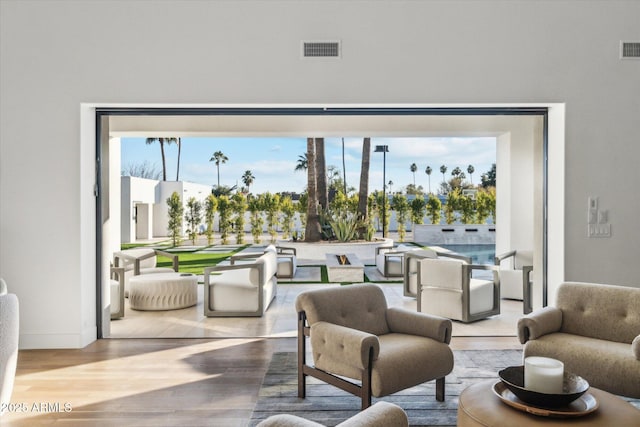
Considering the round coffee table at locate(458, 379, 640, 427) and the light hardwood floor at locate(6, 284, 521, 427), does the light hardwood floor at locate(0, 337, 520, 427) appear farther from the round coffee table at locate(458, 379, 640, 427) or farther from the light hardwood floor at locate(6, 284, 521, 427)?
the round coffee table at locate(458, 379, 640, 427)

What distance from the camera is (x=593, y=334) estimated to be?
3449 millimetres

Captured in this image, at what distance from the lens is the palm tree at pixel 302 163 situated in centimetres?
997

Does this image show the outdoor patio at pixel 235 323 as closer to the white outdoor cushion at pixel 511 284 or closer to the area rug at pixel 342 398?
the white outdoor cushion at pixel 511 284

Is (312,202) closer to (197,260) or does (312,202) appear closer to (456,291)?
(197,260)

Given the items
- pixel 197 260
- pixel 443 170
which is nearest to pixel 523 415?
pixel 197 260

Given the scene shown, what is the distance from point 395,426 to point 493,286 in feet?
14.8

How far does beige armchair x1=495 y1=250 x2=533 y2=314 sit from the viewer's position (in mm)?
5988

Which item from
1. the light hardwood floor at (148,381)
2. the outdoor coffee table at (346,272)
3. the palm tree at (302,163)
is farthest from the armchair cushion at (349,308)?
the palm tree at (302,163)

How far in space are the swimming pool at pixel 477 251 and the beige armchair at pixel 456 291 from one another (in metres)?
0.41

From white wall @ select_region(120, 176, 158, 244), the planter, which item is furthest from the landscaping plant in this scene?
the planter

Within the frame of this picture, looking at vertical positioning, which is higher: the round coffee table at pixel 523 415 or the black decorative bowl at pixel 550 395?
the black decorative bowl at pixel 550 395

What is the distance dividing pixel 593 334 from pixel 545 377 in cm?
155

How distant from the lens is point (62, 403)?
127 inches

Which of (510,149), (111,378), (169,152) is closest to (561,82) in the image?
(510,149)
